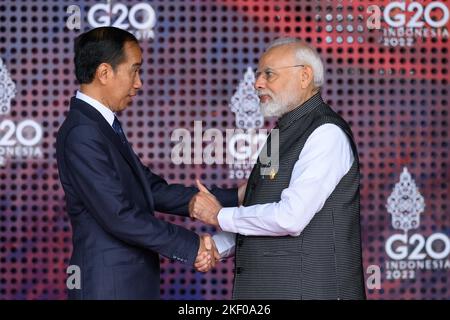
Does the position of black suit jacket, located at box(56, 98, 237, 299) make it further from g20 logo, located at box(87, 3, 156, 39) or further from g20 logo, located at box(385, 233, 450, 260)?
g20 logo, located at box(385, 233, 450, 260)

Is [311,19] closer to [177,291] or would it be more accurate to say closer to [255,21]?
[255,21]

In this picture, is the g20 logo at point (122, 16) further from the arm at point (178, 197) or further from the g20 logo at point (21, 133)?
the arm at point (178, 197)

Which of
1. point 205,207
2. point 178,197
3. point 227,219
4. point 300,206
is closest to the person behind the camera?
point 300,206

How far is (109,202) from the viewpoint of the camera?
3.86 metres

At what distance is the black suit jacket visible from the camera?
3.88 metres

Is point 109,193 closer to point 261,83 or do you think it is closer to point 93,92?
point 93,92

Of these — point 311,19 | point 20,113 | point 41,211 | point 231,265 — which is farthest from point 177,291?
point 311,19

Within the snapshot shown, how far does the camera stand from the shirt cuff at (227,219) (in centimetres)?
401

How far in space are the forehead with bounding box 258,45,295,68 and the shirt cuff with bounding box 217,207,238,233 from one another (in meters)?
0.64

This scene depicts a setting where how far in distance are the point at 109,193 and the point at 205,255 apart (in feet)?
1.64

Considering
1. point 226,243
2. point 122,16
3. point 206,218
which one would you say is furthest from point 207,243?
point 122,16

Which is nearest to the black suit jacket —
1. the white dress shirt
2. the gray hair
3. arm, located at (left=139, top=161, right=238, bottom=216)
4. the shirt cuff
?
the shirt cuff
